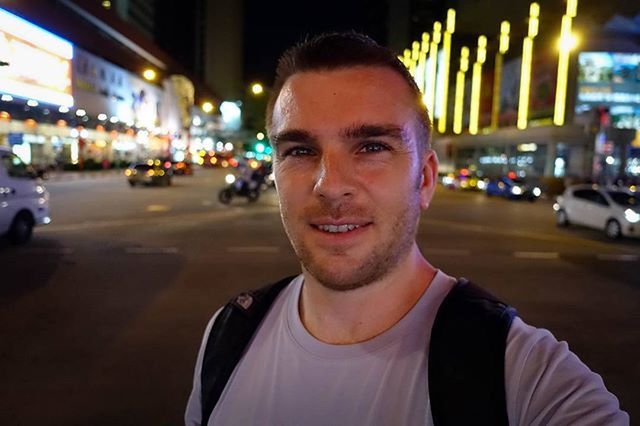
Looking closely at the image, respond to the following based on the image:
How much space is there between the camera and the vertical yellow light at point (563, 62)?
116 feet

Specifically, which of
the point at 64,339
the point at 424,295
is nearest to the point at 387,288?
the point at 424,295

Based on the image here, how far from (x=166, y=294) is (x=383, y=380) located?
6.55 metres

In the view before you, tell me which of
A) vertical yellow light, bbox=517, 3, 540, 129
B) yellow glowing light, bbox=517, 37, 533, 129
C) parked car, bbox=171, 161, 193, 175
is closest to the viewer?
vertical yellow light, bbox=517, 3, 540, 129

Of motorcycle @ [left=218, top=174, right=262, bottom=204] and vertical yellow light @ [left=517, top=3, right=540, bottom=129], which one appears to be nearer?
motorcycle @ [left=218, top=174, right=262, bottom=204]

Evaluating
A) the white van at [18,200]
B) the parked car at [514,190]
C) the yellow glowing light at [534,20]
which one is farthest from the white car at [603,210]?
the yellow glowing light at [534,20]

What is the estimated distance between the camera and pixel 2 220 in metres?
10.7

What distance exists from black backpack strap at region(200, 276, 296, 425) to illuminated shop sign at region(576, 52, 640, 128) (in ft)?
126

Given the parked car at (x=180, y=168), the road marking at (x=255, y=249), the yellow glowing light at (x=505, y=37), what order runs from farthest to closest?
the parked car at (x=180, y=168) < the yellow glowing light at (x=505, y=37) < the road marking at (x=255, y=249)

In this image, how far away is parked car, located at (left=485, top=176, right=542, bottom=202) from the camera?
92.9 ft

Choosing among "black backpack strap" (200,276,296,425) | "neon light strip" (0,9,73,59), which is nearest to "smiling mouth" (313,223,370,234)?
"black backpack strap" (200,276,296,425)

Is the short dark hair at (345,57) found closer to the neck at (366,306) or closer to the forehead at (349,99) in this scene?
the forehead at (349,99)

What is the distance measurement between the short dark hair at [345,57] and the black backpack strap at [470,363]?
0.51 metres

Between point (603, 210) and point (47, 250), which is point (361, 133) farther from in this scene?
point (603, 210)

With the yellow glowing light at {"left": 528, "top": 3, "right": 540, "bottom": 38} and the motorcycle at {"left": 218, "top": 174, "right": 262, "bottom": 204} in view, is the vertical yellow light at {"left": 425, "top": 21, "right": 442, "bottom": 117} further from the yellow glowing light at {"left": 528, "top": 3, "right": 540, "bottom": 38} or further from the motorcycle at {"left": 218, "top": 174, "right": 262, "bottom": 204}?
the motorcycle at {"left": 218, "top": 174, "right": 262, "bottom": 204}
